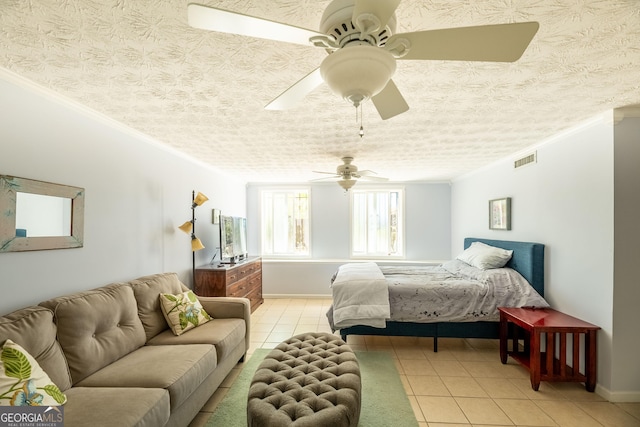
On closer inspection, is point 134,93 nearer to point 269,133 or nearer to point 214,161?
point 269,133

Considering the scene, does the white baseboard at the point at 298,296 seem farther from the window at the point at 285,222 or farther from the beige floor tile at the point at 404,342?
the beige floor tile at the point at 404,342

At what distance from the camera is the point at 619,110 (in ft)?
7.50

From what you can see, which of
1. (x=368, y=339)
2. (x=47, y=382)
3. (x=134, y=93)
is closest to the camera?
(x=47, y=382)

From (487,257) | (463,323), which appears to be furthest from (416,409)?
(487,257)

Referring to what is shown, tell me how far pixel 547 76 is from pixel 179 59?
84.6 inches

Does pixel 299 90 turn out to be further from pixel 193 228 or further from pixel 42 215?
pixel 193 228

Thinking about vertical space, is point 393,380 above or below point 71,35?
below

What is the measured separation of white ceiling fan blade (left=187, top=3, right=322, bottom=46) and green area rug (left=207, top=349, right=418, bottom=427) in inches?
95.5

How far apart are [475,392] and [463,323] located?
89 cm

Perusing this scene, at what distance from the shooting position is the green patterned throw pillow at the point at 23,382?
1343mm

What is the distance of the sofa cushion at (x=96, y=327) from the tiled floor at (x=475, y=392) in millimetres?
796

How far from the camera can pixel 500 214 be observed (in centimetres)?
399

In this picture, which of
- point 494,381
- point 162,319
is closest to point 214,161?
point 162,319

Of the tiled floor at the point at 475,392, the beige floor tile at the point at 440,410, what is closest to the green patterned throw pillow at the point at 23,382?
the tiled floor at the point at 475,392
